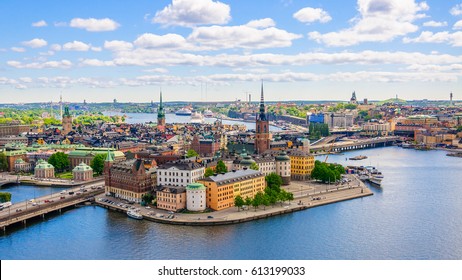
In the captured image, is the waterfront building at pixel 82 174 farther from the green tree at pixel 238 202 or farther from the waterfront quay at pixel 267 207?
the green tree at pixel 238 202

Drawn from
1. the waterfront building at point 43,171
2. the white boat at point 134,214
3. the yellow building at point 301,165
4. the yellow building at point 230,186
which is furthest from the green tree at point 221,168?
the waterfront building at point 43,171

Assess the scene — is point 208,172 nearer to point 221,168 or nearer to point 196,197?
point 221,168

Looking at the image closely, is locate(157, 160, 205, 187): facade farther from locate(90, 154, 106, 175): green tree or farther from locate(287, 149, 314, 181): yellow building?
locate(90, 154, 106, 175): green tree

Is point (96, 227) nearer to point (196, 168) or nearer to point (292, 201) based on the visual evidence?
point (196, 168)

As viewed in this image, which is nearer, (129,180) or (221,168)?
(129,180)

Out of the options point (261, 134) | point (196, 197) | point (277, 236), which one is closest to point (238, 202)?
point (196, 197)
